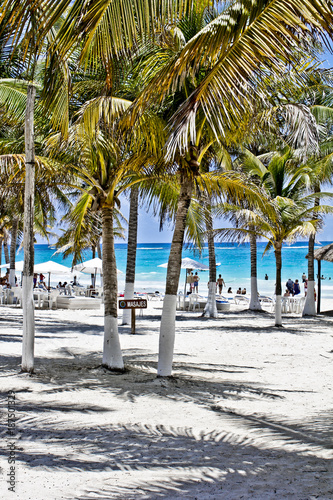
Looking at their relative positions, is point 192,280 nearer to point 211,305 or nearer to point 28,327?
point 211,305

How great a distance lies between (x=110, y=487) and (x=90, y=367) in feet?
14.8

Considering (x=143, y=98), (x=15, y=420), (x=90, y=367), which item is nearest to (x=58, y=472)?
(x=15, y=420)

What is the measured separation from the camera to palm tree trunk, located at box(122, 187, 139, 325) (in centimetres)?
1391

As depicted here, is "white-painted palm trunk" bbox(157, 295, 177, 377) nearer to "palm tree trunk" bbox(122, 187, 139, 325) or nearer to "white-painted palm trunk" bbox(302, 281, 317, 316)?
"palm tree trunk" bbox(122, 187, 139, 325)

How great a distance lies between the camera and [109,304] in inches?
291

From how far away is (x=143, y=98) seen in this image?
5.07 metres

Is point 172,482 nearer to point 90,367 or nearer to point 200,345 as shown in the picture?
point 90,367

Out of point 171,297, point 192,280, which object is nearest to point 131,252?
point 171,297

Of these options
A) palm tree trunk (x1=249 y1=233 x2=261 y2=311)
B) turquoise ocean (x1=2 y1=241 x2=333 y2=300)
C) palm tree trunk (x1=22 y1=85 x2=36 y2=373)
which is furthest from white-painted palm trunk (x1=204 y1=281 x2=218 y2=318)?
turquoise ocean (x1=2 y1=241 x2=333 y2=300)

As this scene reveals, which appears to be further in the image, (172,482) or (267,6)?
(267,6)

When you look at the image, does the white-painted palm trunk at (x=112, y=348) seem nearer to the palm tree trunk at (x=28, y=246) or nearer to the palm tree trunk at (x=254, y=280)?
the palm tree trunk at (x=28, y=246)

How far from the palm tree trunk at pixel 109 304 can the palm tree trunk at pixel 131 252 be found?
20.4 feet

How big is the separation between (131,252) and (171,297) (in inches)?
300

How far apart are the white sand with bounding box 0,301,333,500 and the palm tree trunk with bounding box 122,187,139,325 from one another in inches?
168
